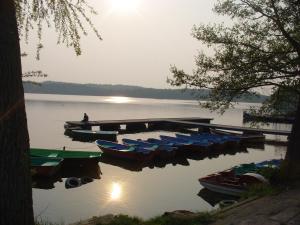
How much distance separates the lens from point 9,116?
220 inches

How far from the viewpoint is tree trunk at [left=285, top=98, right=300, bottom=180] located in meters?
11.5

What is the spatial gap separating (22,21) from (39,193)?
14.2 meters

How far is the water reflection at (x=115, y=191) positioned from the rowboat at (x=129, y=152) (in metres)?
5.06

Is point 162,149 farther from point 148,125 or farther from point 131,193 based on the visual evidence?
point 148,125

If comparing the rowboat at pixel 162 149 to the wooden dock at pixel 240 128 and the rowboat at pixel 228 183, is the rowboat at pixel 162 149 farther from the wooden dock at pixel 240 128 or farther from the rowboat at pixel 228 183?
the wooden dock at pixel 240 128

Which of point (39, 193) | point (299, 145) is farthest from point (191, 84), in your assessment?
point (39, 193)

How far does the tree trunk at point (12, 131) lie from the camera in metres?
5.48

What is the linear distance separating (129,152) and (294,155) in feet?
53.0

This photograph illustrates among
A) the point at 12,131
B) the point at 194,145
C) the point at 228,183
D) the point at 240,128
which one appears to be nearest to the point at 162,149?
the point at 194,145

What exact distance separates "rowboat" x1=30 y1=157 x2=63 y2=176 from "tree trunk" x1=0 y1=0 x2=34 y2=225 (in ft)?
48.9

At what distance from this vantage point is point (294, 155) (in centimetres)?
1168

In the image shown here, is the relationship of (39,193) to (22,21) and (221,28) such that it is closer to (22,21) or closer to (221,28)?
(221,28)

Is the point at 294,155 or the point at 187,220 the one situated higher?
the point at 294,155

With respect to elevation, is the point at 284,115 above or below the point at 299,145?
above
